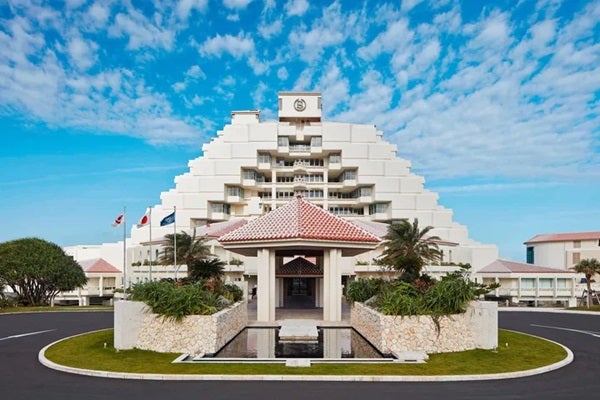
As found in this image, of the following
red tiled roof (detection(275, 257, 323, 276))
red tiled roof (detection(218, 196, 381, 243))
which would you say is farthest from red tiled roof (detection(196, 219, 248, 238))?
red tiled roof (detection(218, 196, 381, 243))

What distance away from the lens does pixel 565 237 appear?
7544 centimetres

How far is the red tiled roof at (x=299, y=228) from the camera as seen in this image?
27.8m

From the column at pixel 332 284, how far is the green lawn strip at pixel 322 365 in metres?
10.2

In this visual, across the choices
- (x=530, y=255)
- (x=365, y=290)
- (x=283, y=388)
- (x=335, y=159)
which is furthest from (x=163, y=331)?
(x=530, y=255)

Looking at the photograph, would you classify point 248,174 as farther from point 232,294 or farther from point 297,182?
point 232,294

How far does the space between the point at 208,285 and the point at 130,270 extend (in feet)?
118

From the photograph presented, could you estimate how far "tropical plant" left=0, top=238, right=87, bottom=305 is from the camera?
47.6 meters

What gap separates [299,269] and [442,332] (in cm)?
1844

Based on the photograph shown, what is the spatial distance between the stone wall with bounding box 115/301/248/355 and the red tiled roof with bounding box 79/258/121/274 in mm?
50532

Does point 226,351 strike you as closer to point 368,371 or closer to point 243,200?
point 368,371

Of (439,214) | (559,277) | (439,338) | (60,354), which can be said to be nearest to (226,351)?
(60,354)

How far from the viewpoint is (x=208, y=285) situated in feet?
86.3

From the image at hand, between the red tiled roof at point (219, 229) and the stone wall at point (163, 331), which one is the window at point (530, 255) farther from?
the stone wall at point (163, 331)

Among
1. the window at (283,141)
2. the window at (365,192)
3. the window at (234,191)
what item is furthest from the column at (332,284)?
the window at (283,141)
